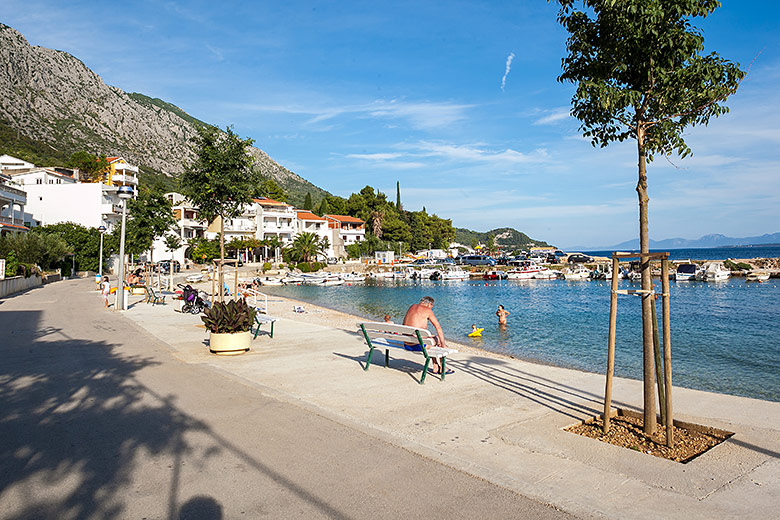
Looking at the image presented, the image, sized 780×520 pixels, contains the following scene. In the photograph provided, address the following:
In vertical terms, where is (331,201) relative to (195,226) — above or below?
above

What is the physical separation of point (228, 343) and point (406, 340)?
4051 millimetres

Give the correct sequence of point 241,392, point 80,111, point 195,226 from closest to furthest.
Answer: point 241,392, point 195,226, point 80,111

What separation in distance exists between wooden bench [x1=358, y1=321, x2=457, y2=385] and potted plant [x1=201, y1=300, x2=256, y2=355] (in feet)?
9.47

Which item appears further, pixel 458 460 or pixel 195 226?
pixel 195 226

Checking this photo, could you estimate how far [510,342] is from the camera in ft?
68.3

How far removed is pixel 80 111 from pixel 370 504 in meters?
165

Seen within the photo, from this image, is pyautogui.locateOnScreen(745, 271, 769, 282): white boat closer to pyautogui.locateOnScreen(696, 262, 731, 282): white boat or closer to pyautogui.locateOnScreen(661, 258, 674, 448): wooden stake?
pyautogui.locateOnScreen(696, 262, 731, 282): white boat

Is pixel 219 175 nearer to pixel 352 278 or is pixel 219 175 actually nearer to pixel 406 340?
pixel 406 340

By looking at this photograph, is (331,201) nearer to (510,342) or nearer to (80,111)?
(80,111)

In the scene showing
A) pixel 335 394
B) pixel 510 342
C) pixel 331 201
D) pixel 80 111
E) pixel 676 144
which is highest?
pixel 80 111

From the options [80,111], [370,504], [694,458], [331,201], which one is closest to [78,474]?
Answer: [370,504]

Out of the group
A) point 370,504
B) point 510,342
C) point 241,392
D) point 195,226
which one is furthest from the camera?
point 195,226

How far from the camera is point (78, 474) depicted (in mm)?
4496

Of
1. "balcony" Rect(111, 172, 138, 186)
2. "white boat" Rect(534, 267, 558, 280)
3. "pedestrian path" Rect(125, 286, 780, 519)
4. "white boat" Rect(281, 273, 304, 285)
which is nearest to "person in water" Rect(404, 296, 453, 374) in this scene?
"pedestrian path" Rect(125, 286, 780, 519)
